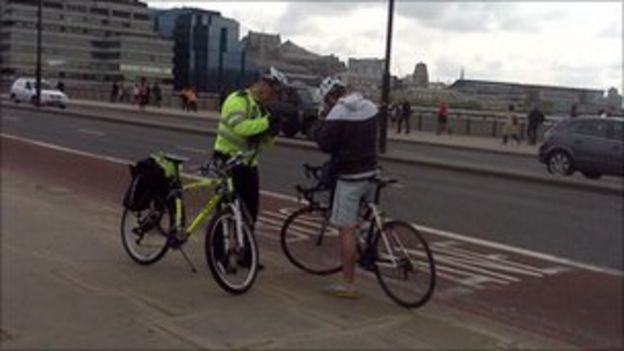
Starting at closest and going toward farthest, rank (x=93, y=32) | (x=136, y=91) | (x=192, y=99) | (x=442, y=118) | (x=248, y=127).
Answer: (x=248, y=127) → (x=93, y=32) → (x=442, y=118) → (x=192, y=99) → (x=136, y=91)

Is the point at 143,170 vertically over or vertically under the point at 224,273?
over

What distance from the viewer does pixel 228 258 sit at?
6801 mm

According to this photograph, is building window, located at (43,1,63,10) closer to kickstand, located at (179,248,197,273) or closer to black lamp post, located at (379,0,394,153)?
kickstand, located at (179,248,197,273)

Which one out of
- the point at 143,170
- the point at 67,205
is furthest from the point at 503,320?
the point at 67,205

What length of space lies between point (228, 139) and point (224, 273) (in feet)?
4.02

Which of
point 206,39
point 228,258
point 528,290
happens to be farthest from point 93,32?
point 528,290

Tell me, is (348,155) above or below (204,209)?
above

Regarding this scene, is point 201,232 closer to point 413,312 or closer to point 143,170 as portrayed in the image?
point 143,170

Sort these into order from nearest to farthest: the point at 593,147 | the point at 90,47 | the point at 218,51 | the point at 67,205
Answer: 1. the point at 67,205
2. the point at 90,47
3. the point at 218,51
4. the point at 593,147

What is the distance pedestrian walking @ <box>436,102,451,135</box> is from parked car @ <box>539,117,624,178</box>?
62.9ft

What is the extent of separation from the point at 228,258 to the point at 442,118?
36.8 metres

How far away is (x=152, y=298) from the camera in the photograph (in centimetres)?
638

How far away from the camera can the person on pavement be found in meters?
7.25

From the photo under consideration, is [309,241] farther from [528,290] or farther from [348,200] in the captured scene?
[528,290]
